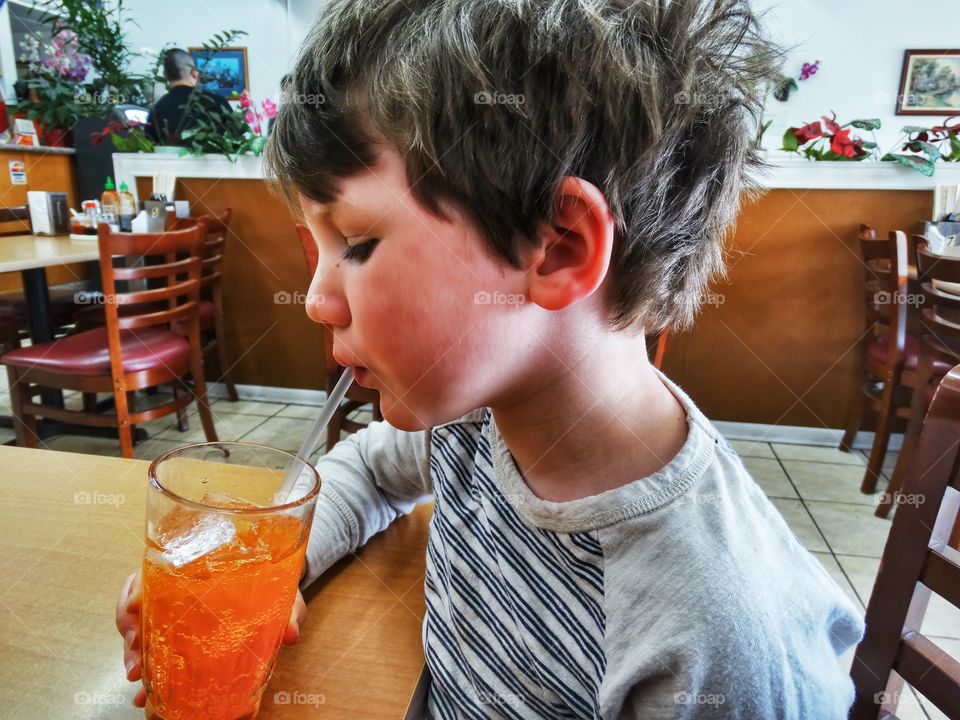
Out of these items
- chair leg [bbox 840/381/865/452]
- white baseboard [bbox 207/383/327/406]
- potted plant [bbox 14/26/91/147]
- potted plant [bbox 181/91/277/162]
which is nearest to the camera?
chair leg [bbox 840/381/865/452]

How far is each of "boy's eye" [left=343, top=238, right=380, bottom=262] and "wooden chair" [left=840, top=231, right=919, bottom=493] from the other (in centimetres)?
266

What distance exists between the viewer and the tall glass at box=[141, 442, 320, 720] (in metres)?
0.46

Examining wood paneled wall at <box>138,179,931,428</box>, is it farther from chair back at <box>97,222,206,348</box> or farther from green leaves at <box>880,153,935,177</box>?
chair back at <box>97,222,206,348</box>

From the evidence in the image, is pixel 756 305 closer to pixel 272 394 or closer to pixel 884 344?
pixel 884 344

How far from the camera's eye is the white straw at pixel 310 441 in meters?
0.54

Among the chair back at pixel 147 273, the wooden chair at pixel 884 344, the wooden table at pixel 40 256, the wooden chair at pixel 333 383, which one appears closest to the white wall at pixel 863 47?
the wooden chair at pixel 884 344

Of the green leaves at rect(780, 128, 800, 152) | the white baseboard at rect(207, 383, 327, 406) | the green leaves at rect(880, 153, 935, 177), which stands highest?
the green leaves at rect(780, 128, 800, 152)

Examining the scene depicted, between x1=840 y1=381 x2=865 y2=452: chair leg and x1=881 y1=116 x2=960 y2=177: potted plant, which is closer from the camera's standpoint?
x1=881 y1=116 x2=960 y2=177: potted plant

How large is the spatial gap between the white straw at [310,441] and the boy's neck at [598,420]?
179mm

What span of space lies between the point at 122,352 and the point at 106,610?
7.03 feet

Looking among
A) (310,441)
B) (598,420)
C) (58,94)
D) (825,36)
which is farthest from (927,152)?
(58,94)

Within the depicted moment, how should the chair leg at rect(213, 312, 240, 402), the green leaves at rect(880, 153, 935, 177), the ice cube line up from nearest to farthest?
1. the ice cube
2. the green leaves at rect(880, 153, 935, 177)
3. the chair leg at rect(213, 312, 240, 402)

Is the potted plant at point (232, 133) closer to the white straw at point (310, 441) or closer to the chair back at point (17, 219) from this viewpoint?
the chair back at point (17, 219)

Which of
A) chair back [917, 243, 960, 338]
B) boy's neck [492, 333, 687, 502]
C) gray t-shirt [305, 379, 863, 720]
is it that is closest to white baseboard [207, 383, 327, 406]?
chair back [917, 243, 960, 338]
